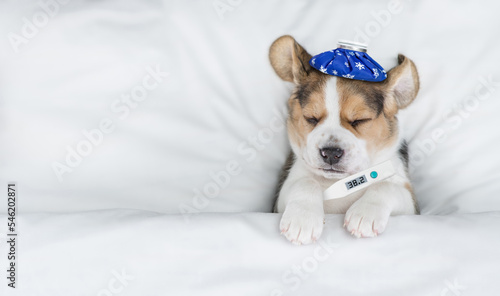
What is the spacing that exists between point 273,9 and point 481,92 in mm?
983

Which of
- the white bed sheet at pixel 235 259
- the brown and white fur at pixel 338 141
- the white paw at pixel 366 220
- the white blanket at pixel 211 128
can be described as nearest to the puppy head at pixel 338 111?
the brown and white fur at pixel 338 141

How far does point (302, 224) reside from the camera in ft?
5.33

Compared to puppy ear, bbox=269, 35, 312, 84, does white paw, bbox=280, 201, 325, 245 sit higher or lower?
lower

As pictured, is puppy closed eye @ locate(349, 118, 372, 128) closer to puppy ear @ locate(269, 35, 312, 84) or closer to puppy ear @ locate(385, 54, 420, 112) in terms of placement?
puppy ear @ locate(385, 54, 420, 112)

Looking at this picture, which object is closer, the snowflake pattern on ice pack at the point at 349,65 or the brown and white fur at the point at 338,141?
the brown and white fur at the point at 338,141

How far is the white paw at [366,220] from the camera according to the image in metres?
1.62

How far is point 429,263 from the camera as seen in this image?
1.58 meters

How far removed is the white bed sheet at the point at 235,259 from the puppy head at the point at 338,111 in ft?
1.10

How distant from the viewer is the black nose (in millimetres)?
1828

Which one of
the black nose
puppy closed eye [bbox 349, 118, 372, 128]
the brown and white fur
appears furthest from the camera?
puppy closed eye [bbox 349, 118, 372, 128]

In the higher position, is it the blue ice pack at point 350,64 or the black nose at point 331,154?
the blue ice pack at point 350,64

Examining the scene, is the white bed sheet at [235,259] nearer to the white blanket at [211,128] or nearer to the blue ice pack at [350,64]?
the white blanket at [211,128]

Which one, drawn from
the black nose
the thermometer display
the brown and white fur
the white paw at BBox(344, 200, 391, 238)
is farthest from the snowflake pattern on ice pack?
the white paw at BBox(344, 200, 391, 238)

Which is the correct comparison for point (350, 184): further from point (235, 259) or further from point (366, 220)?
point (235, 259)
